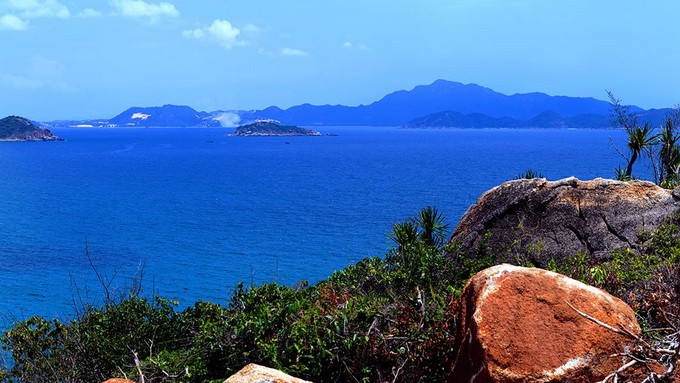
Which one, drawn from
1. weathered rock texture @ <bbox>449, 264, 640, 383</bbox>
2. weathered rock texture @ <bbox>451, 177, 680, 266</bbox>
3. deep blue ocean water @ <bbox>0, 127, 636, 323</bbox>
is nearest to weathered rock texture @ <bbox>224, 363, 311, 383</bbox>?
weathered rock texture @ <bbox>449, 264, 640, 383</bbox>

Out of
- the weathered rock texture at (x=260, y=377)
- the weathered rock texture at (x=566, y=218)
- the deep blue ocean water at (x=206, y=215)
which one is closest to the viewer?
the weathered rock texture at (x=260, y=377)

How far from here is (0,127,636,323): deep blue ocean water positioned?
40.5 meters

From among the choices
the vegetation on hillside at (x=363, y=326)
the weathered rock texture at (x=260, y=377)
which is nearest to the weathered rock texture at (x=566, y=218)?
the vegetation on hillside at (x=363, y=326)

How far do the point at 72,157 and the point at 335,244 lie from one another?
11929 centimetres

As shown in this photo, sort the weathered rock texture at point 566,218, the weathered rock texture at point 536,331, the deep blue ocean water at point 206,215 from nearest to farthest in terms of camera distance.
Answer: the weathered rock texture at point 536,331 → the weathered rock texture at point 566,218 → the deep blue ocean water at point 206,215

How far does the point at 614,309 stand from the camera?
5.88 metres

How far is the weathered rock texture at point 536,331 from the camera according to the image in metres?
5.49

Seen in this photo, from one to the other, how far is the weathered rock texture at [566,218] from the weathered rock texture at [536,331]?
723 centimetres

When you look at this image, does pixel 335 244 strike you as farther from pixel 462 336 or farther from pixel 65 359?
pixel 462 336

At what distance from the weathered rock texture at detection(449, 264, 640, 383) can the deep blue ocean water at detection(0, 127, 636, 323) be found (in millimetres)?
7159

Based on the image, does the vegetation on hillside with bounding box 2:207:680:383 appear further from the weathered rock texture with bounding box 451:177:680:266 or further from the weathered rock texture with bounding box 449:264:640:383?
the weathered rock texture with bounding box 451:177:680:266

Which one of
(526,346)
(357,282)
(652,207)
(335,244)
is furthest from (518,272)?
(335,244)

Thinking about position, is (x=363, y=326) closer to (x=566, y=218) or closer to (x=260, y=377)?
(x=260, y=377)

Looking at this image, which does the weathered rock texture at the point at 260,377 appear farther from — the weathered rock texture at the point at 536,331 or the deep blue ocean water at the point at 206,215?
the deep blue ocean water at the point at 206,215
